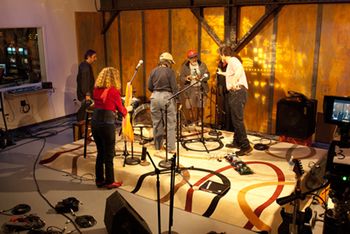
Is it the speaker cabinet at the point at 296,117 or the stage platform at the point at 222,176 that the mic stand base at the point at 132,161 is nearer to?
the stage platform at the point at 222,176

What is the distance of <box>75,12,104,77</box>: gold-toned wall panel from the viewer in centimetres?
890

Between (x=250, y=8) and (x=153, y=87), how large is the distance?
8.52 ft

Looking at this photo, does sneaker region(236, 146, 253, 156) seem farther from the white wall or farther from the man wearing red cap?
the white wall

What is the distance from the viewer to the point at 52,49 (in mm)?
8375

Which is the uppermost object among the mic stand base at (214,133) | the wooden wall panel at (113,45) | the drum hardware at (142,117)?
the wooden wall panel at (113,45)

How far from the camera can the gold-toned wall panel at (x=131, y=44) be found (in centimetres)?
870

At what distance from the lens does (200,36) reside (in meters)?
7.73

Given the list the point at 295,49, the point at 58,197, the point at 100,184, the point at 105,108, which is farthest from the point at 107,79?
the point at 295,49

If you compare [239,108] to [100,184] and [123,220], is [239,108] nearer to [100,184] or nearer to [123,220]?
[100,184]

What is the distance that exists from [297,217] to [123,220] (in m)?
1.57

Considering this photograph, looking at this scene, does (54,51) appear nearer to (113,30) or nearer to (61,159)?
(113,30)

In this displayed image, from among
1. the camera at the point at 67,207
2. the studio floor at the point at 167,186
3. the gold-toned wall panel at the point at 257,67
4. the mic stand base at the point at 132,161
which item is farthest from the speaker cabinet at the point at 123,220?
the gold-toned wall panel at the point at 257,67

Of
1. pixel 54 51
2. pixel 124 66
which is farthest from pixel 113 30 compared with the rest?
pixel 54 51

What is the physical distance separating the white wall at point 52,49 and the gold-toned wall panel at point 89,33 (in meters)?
0.12
